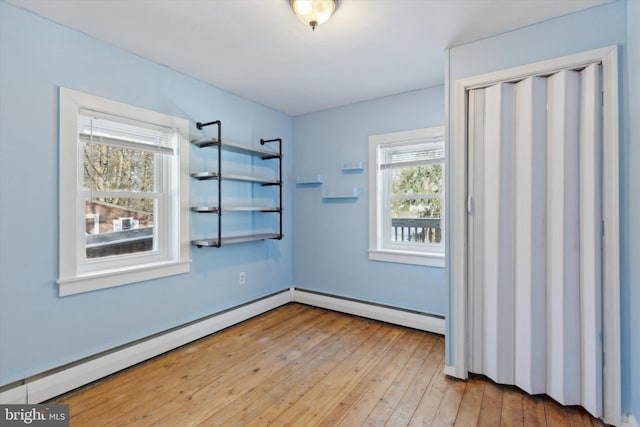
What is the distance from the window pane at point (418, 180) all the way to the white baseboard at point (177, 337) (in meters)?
1.24

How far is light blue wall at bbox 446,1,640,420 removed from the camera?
65.2 inches

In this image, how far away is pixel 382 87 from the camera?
9.95 ft

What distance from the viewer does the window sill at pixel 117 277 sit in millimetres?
2018

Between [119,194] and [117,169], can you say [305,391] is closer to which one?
[119,194]

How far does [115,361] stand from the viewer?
2.21 meters

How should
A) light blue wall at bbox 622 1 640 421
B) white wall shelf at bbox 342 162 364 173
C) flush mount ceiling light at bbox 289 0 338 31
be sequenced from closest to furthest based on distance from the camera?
light blue wall at bbox 622 1 640 421, flush mount ceiling light at bbox 289 0 338 31, white wall shelf at bbox 342 162 364 173

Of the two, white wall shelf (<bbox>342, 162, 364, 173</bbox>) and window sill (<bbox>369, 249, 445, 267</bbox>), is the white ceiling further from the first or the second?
window sill (<bbox>369, 249, 445, 267</bbox>)

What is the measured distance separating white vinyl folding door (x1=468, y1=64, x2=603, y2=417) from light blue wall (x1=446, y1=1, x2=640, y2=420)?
0.36ft

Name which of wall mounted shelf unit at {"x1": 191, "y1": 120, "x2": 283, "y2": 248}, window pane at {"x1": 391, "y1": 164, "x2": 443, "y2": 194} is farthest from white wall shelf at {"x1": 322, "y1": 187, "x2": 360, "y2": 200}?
wall mounted shelf unit at {"x1": 191, "y1": 120, "x2": 283, "y2": 248}


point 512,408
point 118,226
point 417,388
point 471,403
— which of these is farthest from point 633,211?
point 118,226

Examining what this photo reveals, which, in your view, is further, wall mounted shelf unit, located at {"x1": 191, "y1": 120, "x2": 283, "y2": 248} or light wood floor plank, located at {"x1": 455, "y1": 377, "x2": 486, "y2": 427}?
wall mounted shelf unit, located at {"x1": 191, "y1": 120, "x2": 283, "y2": 248}

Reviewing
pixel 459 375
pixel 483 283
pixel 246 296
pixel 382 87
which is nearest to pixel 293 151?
pixel 382 87

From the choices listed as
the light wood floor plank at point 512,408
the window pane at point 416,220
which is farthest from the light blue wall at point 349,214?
the light wood floor plank at point 512,408

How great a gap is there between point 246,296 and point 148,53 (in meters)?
2.39
